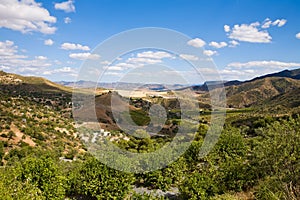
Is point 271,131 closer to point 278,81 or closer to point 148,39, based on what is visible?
point 148,39

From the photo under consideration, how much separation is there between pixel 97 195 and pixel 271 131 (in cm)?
710

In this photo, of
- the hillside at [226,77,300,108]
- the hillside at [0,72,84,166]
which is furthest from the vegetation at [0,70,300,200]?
the hillside at [226,77,300,108]

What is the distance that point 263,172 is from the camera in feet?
36.0

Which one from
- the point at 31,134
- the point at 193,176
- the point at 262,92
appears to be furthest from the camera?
the point at 262,92

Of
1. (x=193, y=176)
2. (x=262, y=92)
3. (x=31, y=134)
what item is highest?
(x=262, y=92)

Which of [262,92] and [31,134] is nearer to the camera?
[31,134]

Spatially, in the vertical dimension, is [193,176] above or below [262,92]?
below

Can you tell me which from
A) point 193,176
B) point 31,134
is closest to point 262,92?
point 31,134

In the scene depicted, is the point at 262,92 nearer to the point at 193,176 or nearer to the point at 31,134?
the point at 31,134

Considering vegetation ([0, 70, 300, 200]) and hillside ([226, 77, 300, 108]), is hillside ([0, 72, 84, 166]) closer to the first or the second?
vegetation ([0, 70, 300, 200])

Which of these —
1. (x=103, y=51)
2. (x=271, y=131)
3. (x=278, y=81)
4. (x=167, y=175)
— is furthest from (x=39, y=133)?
(x=278, y=81)

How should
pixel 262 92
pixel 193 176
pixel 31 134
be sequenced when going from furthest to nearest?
1. pixel 262 92
2. pixel 31 134
3. pixel 193 176

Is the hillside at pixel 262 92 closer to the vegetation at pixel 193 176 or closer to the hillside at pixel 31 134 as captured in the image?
the hillside at pixel 31 134

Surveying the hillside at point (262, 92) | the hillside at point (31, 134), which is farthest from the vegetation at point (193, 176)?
the hillside at point (262, 92)
